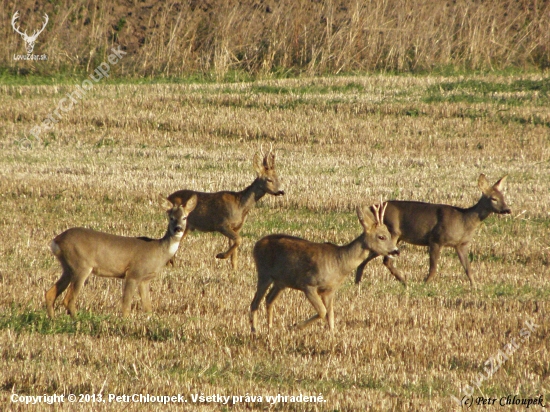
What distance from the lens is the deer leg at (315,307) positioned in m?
8.55

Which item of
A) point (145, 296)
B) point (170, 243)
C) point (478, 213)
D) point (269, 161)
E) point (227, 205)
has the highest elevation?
point (269, 161)

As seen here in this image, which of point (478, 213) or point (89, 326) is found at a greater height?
point (478, 213)

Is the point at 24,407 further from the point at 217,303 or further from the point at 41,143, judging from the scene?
the point at 41,143

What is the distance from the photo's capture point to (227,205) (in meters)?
12.4

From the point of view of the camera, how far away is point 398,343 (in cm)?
812

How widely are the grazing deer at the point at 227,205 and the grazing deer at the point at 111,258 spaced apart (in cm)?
278

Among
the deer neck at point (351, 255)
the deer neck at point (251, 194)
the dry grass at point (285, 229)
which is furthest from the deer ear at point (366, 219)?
the deer neck at point (251, 194)

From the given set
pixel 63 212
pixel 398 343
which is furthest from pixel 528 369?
pixel 63 212

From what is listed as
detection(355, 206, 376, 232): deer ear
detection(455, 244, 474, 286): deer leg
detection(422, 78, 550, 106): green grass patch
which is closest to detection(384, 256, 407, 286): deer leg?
detection(455, 244, 474, 286): deer leg

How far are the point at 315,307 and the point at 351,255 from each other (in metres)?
0.73

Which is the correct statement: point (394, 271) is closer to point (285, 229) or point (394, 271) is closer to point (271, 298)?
point (271, 298)
